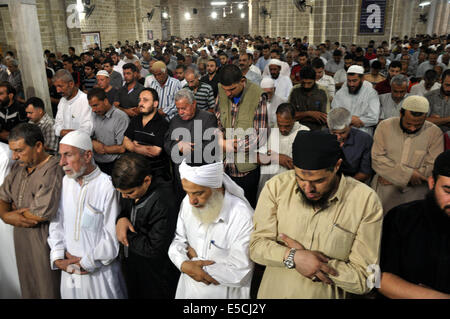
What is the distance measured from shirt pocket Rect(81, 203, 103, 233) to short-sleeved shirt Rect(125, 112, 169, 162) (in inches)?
50.9

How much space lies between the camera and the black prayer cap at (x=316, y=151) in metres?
1.77

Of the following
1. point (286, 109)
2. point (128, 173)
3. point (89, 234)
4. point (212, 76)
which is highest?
point (212, 76)

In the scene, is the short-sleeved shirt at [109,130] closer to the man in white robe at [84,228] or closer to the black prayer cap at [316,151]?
the man in white robe at [84,228]

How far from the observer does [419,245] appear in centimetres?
171

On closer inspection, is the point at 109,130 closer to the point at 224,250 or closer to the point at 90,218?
the point at 90,218

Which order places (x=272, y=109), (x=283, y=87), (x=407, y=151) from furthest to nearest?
(x=283, y=87)
(x=272, y=109)
(x=407, y=151)

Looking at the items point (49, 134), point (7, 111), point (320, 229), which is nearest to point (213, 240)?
point (320, 229)

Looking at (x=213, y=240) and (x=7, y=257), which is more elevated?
(x=213, y=240)

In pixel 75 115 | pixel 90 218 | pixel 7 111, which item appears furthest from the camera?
pixel 7 111

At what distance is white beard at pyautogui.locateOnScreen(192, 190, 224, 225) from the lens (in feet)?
7.29

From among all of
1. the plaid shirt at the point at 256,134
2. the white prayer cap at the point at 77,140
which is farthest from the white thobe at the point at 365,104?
the white prayer cap at the point at 77,140

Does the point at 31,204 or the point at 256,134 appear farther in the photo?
the point at 256,134

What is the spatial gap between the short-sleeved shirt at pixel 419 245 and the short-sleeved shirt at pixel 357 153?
55.1 inches

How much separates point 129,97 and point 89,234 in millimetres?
3374
